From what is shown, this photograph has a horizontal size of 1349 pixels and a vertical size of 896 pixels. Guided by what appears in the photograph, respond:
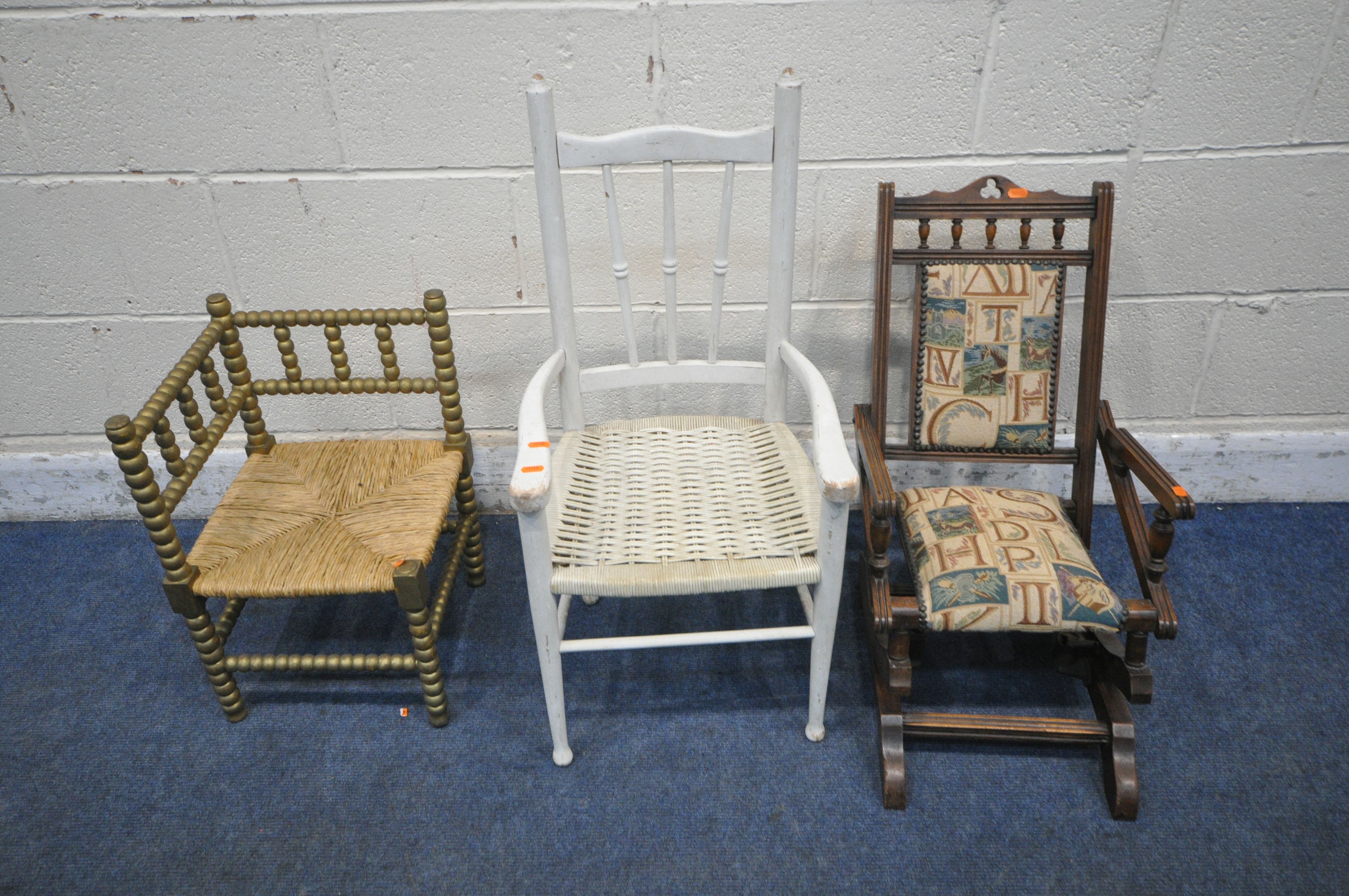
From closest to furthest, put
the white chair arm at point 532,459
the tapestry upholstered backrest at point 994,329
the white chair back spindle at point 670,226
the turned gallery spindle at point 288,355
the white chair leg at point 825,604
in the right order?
1. the white chair arm at point 532,459
2. the white chair leg at point 825,604
3. the white chair back spindle at point 670,226
4. the tapestry upholstered backrest at point 994,329
5. the turned gallery spindle at point 288,355

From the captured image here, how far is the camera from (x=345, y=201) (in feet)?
6.24

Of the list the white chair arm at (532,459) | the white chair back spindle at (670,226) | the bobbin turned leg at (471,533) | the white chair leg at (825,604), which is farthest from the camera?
the bobbin turned leg at (471,533)

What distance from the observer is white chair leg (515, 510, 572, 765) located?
1370 millimetres

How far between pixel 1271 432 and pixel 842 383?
1.11m

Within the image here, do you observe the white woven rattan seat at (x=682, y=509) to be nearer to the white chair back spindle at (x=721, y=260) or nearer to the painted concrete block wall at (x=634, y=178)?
the white chair back spindle at (x=721, y=260)

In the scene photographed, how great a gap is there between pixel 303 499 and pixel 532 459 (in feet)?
2.24

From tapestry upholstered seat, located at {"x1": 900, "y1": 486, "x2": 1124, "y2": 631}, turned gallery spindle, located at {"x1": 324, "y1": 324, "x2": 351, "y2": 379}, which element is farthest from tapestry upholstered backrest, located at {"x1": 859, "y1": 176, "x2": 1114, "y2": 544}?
turned gallery spindle, located at {"x1": 324, "y1": 324, "x2": 351, "y2": 379}

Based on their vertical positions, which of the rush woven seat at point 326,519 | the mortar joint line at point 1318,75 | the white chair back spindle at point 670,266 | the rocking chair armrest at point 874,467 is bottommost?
the rush woven seat at point 326,519

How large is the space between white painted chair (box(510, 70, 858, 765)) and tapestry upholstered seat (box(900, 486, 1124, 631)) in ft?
0.67

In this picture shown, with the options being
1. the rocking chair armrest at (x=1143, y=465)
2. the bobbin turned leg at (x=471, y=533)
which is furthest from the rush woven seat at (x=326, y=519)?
the rocking chair armrest at (x=1143, y=465)

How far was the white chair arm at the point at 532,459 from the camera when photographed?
1300 mm

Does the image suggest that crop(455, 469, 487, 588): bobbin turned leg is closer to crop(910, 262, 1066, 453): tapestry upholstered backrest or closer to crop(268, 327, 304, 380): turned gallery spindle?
crop(268, 327, 304, 380): turned gallery spindle

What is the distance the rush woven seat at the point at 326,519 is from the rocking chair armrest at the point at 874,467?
0.83 m

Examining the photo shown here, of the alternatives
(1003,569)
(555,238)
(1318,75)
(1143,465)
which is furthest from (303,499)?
(1318,75)
